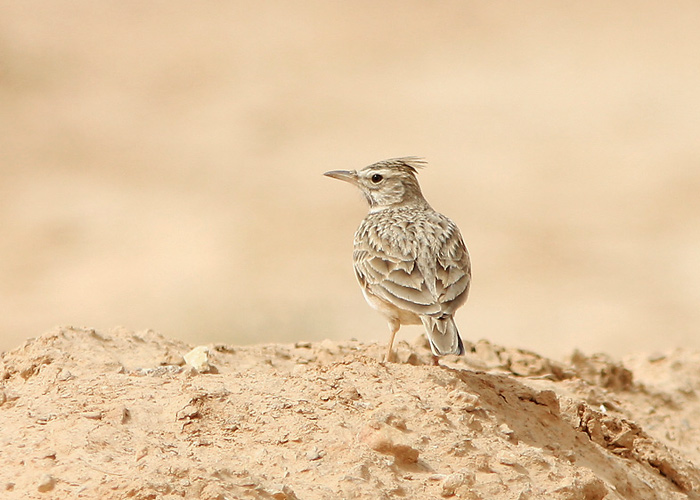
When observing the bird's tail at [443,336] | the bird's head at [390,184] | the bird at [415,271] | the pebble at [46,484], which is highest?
the bird's head at [390,184]

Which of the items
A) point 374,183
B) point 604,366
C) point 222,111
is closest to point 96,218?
point 222,111

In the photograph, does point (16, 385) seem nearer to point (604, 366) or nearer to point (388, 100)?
point (604, 366)

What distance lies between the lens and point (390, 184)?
824 centimetres

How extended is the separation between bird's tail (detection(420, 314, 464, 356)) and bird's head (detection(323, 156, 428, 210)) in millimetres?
2141

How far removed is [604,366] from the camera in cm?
784

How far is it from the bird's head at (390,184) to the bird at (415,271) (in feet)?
1.07

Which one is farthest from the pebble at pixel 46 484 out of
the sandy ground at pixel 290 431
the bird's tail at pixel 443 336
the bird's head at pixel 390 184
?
the bird's head at pixel 390 184

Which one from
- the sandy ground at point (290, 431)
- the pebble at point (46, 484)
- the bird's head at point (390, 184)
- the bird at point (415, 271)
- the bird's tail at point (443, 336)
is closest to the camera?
the pebble at point (46, 484)

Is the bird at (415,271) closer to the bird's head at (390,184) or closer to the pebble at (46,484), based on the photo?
the bird's head at (390,184)

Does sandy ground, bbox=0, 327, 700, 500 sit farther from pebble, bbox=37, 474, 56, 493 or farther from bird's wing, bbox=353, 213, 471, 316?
bird's wing, bbox=353, 213, 471, 316

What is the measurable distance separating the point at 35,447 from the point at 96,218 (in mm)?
10701

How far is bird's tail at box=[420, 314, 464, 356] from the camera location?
5.93 meters

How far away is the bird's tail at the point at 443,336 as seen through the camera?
19.5 feet

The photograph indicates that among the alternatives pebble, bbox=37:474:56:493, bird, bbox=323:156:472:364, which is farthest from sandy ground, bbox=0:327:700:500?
bird, bbox=323:156:472:364
